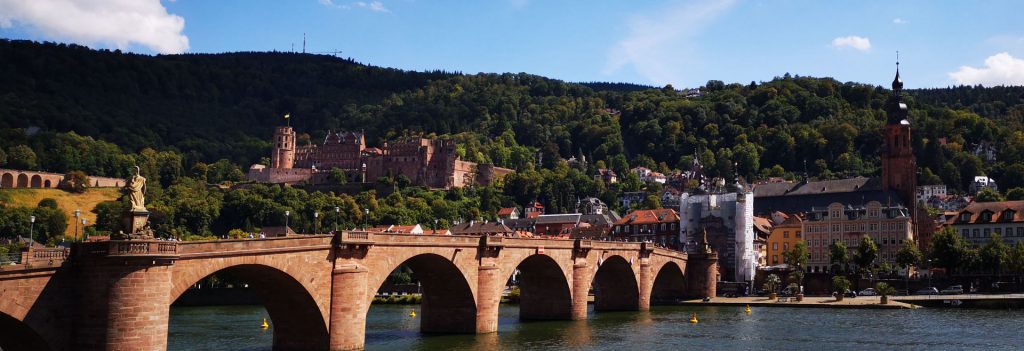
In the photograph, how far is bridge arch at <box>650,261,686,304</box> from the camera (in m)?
104

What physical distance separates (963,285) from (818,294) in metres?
13.6

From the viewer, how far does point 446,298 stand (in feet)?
207

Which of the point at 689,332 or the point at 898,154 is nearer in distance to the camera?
the point at 689,332

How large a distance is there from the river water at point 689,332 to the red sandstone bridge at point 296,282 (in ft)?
9.30

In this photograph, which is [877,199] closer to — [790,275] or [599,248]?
[790,275]

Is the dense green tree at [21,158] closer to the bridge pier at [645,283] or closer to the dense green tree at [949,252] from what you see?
the bridge pier at [645,283]

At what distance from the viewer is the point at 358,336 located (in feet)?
167

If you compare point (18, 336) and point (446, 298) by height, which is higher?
point (446, 298)

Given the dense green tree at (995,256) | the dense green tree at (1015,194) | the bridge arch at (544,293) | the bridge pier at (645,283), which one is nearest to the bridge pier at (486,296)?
the bridge arch at (544,293)

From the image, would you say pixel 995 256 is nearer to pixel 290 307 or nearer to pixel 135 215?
pixel 290 307

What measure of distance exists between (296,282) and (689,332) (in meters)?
30.5

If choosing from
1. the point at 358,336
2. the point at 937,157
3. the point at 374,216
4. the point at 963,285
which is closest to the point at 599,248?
the point at 358,336

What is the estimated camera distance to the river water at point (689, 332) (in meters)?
59.0

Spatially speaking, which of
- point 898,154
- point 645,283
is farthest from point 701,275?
point 898,154
